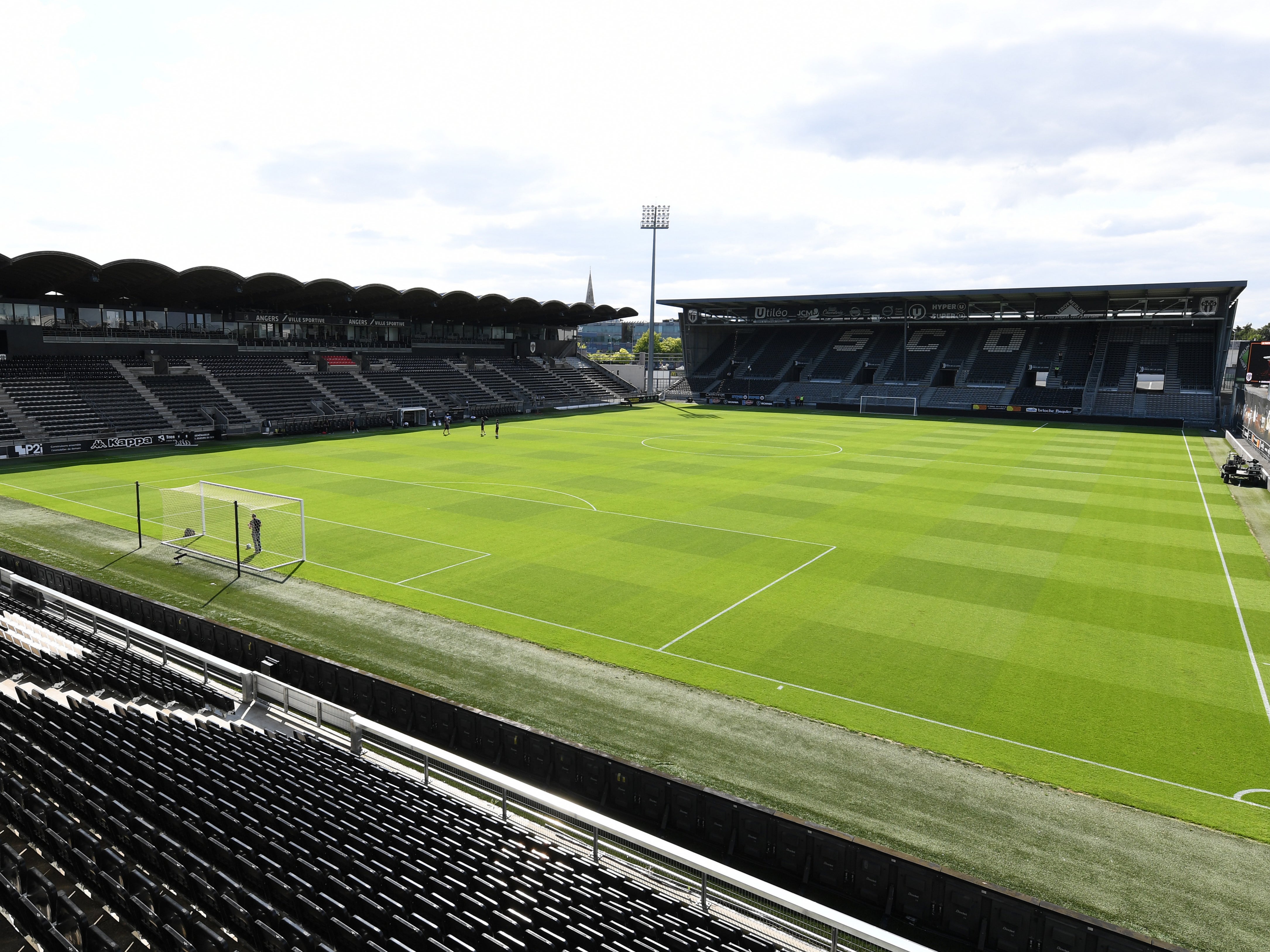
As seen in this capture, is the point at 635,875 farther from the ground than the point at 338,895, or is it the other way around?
the point at 338,895

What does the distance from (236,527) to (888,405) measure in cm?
7336

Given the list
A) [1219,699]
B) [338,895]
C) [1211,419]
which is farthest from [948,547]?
[1211,419]

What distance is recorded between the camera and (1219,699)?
15.6 meters

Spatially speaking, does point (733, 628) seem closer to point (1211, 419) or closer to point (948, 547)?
point (948, 547)

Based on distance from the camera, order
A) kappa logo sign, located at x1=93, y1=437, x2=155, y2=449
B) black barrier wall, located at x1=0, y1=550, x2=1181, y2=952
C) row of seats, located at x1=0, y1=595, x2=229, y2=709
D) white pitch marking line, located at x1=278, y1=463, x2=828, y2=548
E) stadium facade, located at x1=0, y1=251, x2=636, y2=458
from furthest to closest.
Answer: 1. stadium facade, located at x1=0, y1=251, x2=636, y2=458
2. kappa logo sign, located at x1=93, y1=437, x2=155, y2=449
3. white pitch marking line, located at x1=278, y1=463, x2=828, y2=548
4. row of seats, located at x1=0, y1=595, x2=229, y2=709
5. black barrier wall, located at x1=0, y1=550, x2=1181, y2=952

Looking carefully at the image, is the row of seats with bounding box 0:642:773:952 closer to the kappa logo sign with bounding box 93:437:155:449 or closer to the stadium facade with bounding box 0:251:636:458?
the kappa logo sign with bounding box 93:437:155:449

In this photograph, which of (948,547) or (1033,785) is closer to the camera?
(1033,785)

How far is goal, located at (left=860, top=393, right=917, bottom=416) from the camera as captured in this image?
81562mm

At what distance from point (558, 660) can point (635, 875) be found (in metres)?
7.96

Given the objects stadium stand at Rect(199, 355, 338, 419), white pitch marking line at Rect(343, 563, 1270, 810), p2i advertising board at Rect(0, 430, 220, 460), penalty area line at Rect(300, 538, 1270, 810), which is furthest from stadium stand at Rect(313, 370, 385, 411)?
white pitch marking line at Rect(343, 563, 1270, 810)

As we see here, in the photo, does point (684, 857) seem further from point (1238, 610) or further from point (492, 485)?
point (492, 485)

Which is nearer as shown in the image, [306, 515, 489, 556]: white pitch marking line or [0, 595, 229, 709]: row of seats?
[0, 595, 229, 709]: row of seats

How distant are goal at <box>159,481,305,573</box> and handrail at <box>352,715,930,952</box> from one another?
15.1m

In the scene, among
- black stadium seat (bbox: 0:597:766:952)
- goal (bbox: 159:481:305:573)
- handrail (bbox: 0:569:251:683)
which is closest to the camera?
black stadium seat (bbox: 0:597:766:952)
